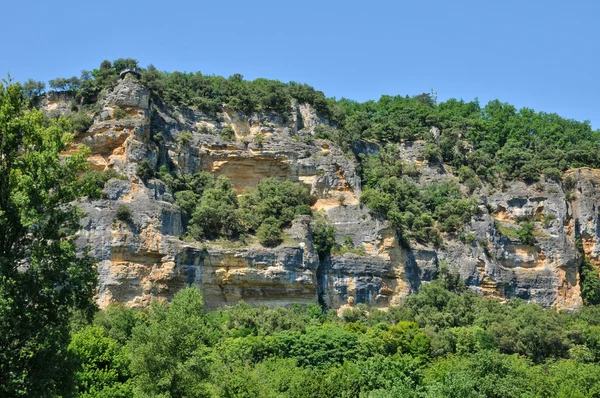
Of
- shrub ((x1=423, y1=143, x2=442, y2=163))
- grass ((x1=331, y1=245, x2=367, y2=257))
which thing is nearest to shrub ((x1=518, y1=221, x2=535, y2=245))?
shrub ((x1=423, y1=143, x2=442, y2=163))

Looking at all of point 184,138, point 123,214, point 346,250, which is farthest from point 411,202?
point 123,214

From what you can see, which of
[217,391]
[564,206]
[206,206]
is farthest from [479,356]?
[564,206]

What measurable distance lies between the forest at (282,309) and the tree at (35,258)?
0.05 metres

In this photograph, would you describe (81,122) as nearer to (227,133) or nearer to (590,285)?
(227,133)

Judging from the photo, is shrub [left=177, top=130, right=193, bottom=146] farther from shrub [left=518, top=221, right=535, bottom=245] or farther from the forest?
shrub [left=518, top=221, right=535, bottom=245]

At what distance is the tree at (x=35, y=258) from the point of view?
24.6m

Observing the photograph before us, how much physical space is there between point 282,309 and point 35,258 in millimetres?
36979

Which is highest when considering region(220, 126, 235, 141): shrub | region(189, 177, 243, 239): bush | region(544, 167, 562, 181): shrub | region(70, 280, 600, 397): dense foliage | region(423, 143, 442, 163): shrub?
region(220, 126, 235, 141): shrub

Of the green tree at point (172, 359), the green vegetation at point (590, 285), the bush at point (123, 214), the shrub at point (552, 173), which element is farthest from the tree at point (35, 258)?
the shrub at point (552, 173)

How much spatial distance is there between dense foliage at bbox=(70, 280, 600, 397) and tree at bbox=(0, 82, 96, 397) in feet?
5.64

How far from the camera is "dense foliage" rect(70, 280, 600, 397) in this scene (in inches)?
1438

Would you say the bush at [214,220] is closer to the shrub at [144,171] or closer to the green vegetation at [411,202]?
the shrub at [144,171]

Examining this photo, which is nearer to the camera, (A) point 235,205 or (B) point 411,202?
(A) point 235,205

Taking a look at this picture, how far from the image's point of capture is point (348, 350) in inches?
2176
